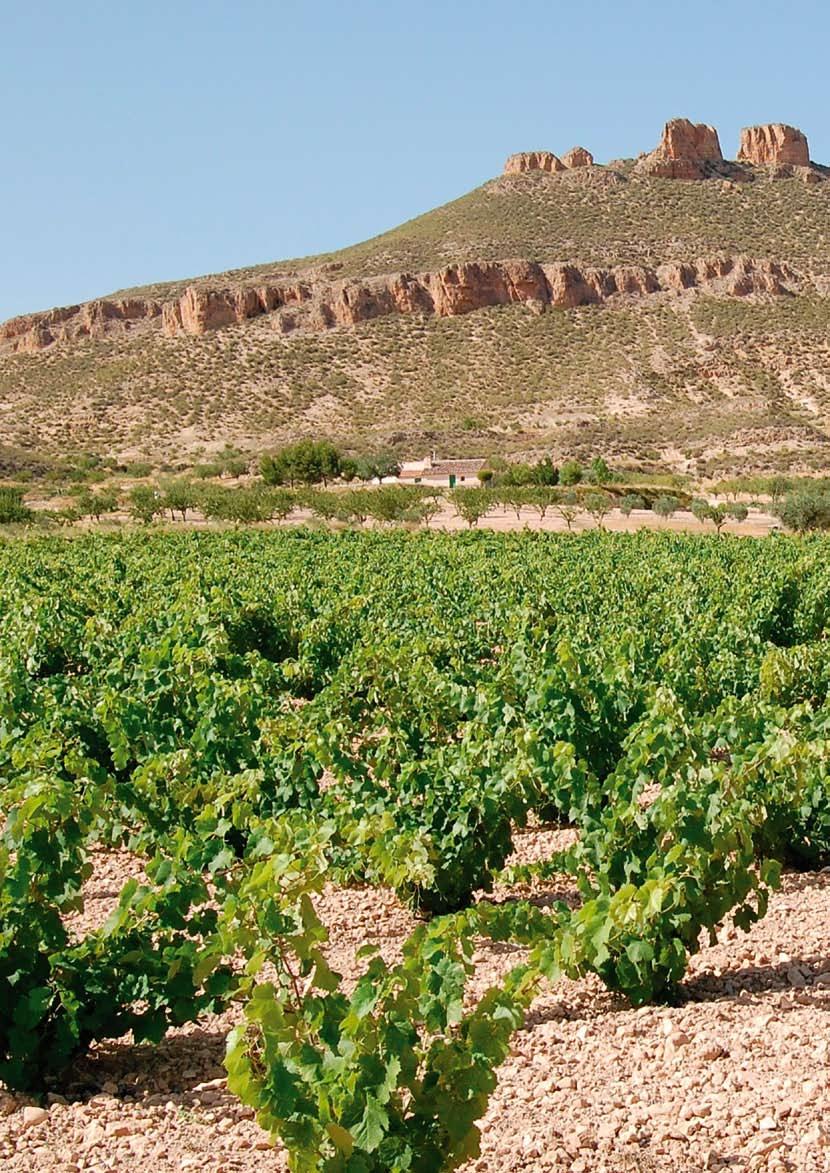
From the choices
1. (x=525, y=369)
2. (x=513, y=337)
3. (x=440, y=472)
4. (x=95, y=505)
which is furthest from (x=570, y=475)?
(x=513, y=337)

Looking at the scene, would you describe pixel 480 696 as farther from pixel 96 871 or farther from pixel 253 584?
pixel 253 584

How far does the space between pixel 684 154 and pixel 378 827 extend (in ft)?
370

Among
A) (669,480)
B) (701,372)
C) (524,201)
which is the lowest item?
(669,480)

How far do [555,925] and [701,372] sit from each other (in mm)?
77978

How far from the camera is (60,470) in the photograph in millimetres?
63250

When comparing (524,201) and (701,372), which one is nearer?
(701,372)

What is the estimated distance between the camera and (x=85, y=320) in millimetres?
97000

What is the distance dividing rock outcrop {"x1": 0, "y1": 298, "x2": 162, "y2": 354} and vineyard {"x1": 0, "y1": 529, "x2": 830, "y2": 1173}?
8743 centimetres

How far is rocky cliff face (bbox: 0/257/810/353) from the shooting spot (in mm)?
87250

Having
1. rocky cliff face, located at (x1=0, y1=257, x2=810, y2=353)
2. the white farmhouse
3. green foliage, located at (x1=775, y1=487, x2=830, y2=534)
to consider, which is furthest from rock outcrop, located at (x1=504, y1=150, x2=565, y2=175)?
green foliage, located at (x1=775, y1=487, x2=830, y2=534)

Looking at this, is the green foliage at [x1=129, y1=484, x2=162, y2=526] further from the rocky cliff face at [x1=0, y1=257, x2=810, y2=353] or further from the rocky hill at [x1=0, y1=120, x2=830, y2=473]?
the rocky cliff face at [x1=0, y1=257, x2=810, y2=353]

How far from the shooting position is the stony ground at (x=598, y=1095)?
4.16 metres

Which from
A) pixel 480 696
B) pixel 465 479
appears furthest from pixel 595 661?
pixel 465 479

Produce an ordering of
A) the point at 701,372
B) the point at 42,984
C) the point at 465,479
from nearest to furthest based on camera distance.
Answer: the point at 42,984 → the point at 465,479 → the point at 701,372
